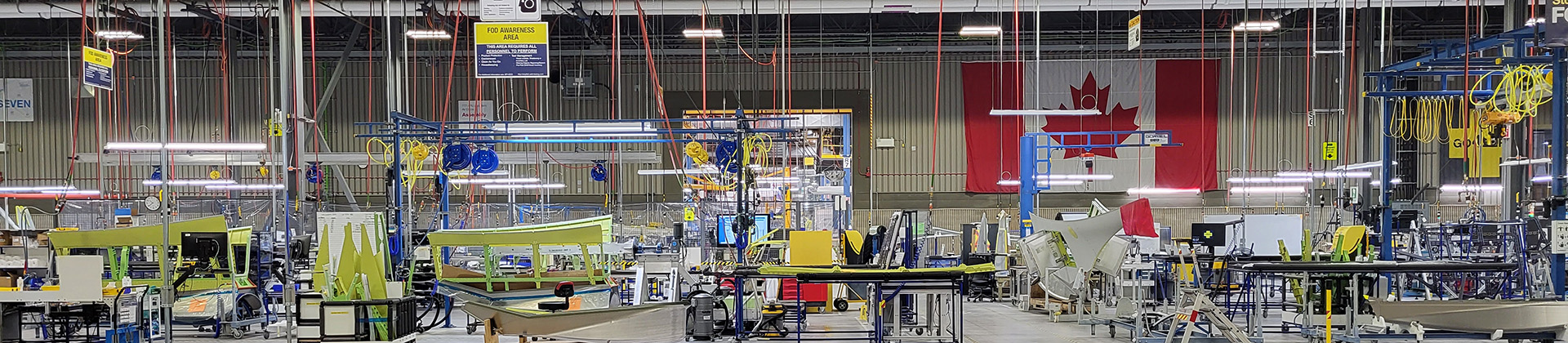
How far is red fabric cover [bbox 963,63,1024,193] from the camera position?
2599cm

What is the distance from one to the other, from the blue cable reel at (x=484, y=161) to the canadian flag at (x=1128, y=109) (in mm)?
14449

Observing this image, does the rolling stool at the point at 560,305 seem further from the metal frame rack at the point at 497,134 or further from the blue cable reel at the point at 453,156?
the blue cable reel at the point at 453,156

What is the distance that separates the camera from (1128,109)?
1011 inches

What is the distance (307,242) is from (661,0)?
301 inches

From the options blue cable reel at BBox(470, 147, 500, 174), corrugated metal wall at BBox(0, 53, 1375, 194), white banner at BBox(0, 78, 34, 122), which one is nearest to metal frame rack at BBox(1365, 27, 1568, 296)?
blue cable reel at BBox(470, 147, 500, 174)

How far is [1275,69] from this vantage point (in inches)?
1035

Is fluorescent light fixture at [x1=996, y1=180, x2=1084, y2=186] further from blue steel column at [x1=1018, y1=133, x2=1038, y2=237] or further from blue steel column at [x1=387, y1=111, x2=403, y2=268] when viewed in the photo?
blue steel column at [x1=387, y1=111, x2=403, y2=268]

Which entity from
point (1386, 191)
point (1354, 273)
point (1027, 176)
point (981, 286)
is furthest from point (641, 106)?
point (1354, 273)

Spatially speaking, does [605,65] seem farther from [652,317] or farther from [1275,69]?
[652,317]

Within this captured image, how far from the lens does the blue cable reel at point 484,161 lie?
14.0m

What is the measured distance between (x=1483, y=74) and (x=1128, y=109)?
1445cm

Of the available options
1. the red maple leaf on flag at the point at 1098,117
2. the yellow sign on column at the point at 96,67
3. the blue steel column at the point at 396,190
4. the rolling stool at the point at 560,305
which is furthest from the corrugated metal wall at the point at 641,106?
the rolling stool at the point at 560,305

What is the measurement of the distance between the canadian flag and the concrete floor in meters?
12.3

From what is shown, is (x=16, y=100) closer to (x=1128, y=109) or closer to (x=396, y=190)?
(x=396, y=190)
